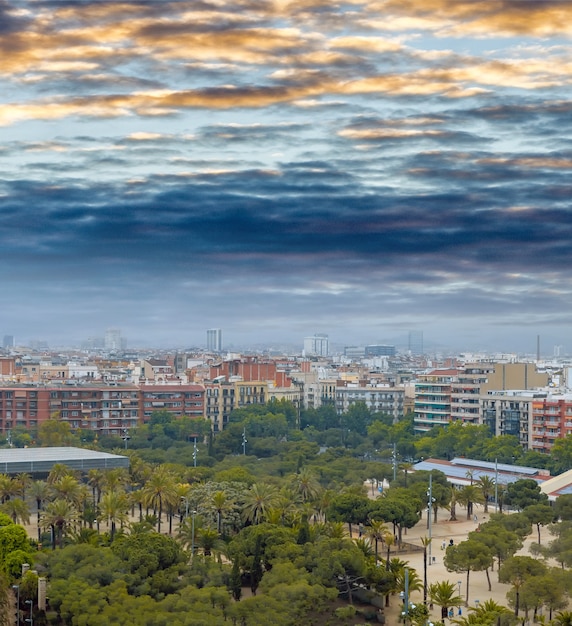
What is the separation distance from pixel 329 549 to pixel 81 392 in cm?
7224

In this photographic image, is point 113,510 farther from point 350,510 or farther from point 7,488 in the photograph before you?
point 350,510

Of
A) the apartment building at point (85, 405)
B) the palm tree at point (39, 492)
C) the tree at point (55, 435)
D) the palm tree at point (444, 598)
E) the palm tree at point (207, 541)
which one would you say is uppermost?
the apartment building at point (85, 405)

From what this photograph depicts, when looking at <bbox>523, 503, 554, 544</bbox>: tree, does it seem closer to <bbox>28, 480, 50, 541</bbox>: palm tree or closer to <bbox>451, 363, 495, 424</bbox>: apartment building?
<bbox>28, 480, 50, 541</bbox>: palm tree

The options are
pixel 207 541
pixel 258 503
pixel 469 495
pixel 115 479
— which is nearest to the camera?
pixel 207 541

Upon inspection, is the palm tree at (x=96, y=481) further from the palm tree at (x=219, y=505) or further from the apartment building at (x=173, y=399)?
the apartment building at (x=173, y=399)

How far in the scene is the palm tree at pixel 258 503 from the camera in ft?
180

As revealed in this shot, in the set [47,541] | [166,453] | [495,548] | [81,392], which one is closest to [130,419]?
[81,392]

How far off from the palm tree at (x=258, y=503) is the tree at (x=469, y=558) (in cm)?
1112

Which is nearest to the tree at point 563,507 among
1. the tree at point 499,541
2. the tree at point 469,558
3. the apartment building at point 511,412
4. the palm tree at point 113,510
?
the tree at point 499,541

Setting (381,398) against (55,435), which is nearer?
(55,435)

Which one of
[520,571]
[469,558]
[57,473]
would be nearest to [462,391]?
[57,473]

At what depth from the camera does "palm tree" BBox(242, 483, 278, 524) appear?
5478 cm

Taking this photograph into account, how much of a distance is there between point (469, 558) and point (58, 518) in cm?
1998

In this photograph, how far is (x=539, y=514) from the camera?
191ft
